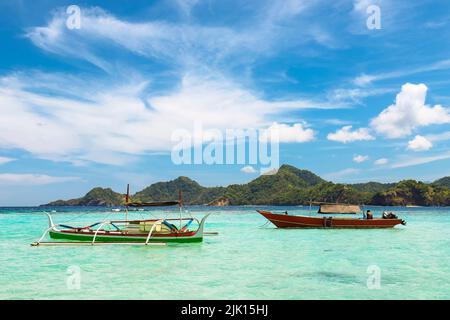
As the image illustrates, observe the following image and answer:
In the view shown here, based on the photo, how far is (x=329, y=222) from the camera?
3394cm

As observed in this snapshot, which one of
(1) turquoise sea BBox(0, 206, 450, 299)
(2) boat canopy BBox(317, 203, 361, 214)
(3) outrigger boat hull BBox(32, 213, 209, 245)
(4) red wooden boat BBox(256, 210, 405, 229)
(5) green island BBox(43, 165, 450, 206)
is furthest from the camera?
(5) green island BBox(43, 165, 450, 206)

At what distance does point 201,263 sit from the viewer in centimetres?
1712

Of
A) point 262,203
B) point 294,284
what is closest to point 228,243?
point 294,284

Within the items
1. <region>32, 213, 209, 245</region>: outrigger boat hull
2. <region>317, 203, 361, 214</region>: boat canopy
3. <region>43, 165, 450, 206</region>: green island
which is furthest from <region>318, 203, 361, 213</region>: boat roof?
<region>43, 165, 450, 206</region>: green island

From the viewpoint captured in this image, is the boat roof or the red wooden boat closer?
the red wooden boat

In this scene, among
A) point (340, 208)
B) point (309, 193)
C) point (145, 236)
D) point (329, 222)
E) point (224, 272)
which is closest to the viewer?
point (224, 272)

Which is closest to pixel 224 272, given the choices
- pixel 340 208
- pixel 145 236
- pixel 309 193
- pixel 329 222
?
pixel 145 236

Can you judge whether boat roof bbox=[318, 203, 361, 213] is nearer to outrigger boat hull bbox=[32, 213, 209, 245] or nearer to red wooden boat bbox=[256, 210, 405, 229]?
red wooden boat bbox=[256, 210, 405, 229]

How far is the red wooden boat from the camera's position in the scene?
3344 centimetres

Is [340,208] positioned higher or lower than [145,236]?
higher

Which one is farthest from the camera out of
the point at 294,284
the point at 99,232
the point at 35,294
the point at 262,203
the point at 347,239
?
the point at 262,203

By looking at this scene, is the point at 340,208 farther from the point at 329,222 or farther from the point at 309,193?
the point at 309,193
